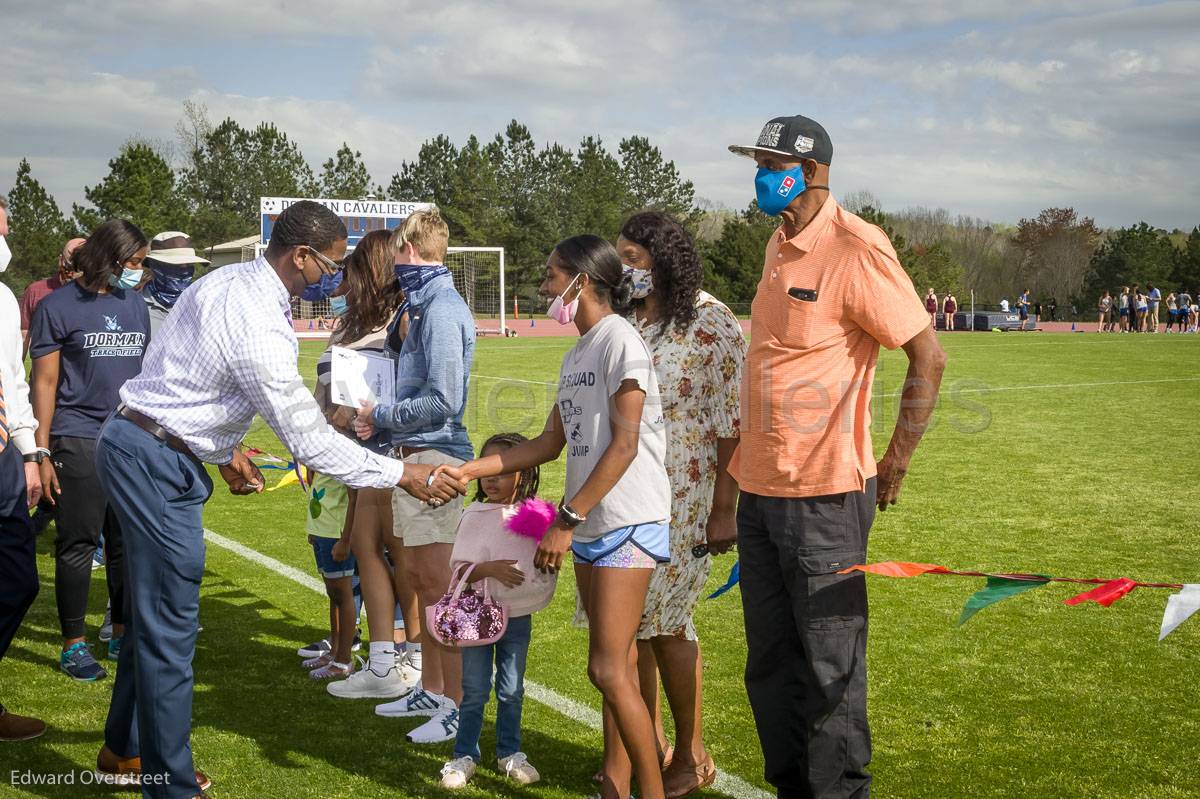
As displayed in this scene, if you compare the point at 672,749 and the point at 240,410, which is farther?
the point at 672,749

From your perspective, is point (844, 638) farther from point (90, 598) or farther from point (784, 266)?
point (90, 598)

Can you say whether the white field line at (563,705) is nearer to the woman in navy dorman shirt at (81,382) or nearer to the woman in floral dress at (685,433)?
the woman in floral dress at (685,433)

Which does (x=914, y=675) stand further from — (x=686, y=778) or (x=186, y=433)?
(x=186, y=433)

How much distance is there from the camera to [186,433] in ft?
12.3

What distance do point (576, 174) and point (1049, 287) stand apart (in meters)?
38.6

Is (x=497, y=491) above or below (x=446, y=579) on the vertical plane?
above

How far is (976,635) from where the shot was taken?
242 inches

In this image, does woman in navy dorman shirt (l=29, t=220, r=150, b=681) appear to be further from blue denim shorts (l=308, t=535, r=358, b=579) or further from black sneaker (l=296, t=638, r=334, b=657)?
blue denim shorts (l=308, t=535, r=358, b=579)

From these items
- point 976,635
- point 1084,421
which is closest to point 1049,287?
point 1084,421

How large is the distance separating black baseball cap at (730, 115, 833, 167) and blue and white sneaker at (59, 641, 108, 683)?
4230 mm

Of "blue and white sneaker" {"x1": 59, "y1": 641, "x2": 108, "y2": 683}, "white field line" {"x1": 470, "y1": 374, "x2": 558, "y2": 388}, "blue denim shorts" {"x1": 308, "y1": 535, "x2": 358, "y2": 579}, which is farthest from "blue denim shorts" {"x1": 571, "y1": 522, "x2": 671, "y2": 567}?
"white field line" {"x1": 470, "y1": 374, "x2": 558, "y2": 388}

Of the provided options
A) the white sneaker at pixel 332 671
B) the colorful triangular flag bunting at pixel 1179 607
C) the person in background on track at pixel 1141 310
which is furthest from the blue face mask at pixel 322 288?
the person in background on track at pixel 1141 310

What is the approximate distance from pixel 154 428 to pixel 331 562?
2.15m

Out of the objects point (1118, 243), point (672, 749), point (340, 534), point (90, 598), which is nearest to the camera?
point (672, 749)
